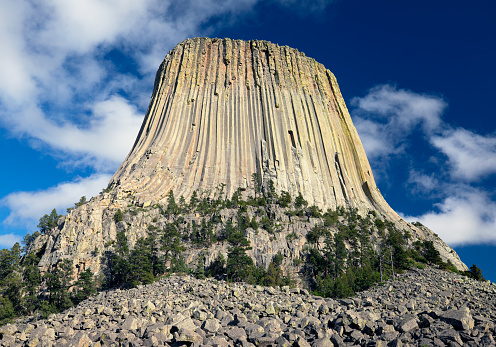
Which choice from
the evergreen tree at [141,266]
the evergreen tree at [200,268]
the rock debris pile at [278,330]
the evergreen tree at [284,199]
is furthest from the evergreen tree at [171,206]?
the rock debris pile at [278,330]

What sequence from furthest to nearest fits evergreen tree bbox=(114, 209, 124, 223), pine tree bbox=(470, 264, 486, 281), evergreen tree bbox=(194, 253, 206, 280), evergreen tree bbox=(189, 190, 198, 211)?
1. evergreen tree bbox=(189, 190, 198, 211)
2. evergreen tree bbox=(114, 209, 124, 223)
3. pine tree bbox=(470, 264, 486, 281)
4. evergreen tree bbox=(194, 253, 206, 280)

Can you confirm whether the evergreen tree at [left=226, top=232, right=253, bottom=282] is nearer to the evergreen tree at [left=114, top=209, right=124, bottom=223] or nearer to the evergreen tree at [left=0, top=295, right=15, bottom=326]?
the evergreen tree at [left=114, top=209, right=124, bottom=223]

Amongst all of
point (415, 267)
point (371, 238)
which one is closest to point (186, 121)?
point (371, 238)

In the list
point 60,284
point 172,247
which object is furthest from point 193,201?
point 60,284

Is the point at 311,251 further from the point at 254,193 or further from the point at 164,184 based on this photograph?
the point at 164,184

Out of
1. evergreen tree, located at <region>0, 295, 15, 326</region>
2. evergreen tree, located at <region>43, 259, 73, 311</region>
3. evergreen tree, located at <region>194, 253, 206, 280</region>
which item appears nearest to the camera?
evergreen tree, located at <region>0, 295, 15, 326</region>

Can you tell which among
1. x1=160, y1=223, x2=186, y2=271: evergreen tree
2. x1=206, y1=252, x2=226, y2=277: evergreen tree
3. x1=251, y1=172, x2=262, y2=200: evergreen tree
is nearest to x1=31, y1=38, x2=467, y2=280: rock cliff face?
x1=251, y1=172, x2=262, y2=200: evergreen tree
